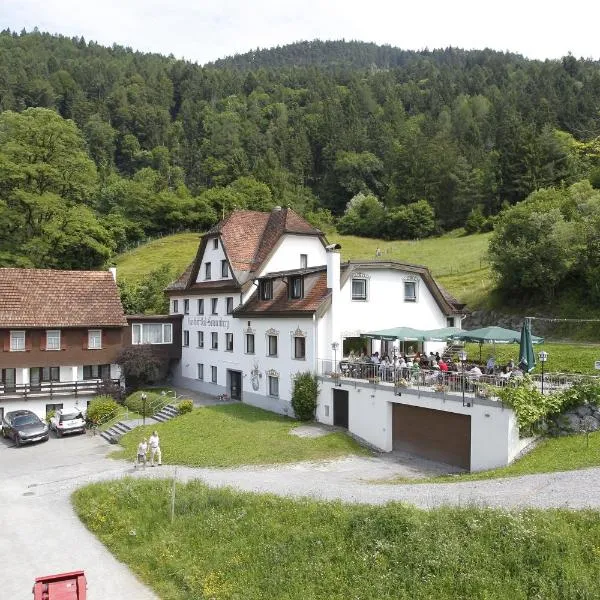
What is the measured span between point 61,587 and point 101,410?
24.7 m

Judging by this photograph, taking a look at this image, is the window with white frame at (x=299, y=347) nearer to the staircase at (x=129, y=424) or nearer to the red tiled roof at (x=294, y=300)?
the red tiled roof at (x=294, y=300)

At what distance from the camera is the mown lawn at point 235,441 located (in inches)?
998

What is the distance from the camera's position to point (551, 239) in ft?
135

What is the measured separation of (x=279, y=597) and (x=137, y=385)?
3052 cm

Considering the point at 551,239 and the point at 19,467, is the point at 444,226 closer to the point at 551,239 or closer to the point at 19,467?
the point at 551,239

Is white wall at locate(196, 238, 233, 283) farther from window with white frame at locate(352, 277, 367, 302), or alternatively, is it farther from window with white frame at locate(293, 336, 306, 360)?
window with white frame at locate(352, 277, 367, 302)

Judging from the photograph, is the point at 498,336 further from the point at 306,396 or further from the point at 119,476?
the point at 119,476

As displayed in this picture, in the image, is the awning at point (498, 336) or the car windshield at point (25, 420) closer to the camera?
the awning at point (498, 336)

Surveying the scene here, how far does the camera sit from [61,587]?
12.0 metres

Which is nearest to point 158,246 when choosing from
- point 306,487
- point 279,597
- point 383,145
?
point 383,145

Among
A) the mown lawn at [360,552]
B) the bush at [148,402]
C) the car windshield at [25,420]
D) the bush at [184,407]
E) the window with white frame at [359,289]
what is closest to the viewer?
the mown lawn at [360,552]

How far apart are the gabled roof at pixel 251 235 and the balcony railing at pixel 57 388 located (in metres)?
8.98

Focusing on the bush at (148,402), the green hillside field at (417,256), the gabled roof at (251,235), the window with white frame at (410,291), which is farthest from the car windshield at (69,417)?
the green hillside field at (417,256)

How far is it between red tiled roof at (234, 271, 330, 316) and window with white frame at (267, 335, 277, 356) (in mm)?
1416
